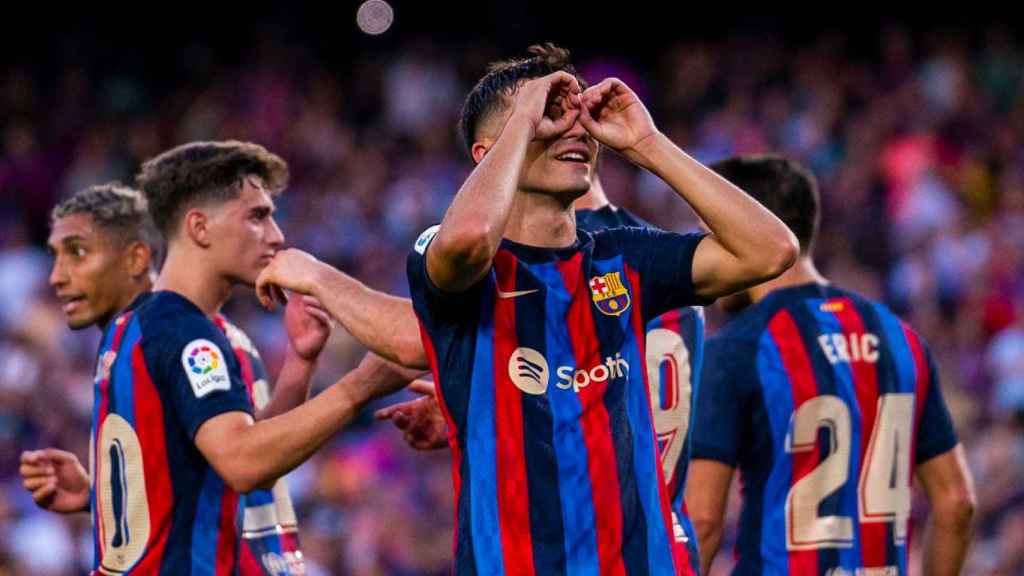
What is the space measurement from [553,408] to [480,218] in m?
0.54

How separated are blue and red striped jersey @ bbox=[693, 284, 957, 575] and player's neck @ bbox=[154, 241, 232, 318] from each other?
66.9 inches

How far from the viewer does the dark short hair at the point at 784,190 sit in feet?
18.3

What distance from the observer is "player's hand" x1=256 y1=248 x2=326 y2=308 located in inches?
178

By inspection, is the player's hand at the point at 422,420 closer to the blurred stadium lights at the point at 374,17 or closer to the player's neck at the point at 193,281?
the player's neck at the point at 193,281

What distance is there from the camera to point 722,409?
17.7 feet

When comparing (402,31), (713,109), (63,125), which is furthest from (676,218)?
(63,125)

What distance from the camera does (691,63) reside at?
604 inches

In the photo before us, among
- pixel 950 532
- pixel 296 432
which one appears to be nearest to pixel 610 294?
pixel 296 432

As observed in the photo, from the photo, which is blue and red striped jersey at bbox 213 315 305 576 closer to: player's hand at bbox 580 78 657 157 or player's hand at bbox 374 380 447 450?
player's hand at bbox 374 380 447 450

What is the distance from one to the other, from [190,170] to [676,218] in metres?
7.85

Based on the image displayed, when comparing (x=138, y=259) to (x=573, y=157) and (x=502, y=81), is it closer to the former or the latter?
(x=502, y=81)

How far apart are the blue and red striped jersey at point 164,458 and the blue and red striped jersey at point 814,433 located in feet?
5.39

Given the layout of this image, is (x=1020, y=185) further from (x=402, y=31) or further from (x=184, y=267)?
(x=184, y=267)

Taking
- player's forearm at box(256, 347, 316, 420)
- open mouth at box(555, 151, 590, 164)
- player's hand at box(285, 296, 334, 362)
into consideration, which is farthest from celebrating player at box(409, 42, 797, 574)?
player's forearm at box(256, 347, 316, 420)
